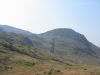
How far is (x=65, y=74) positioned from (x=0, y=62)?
19977 mm

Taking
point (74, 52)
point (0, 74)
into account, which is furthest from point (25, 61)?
point (74, 52)

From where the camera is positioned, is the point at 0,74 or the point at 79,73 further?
the point at 0,74

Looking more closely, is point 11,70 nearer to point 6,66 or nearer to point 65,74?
point 6,66

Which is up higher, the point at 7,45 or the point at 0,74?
the point at 7,45

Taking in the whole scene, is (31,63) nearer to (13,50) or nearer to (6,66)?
(6,66)

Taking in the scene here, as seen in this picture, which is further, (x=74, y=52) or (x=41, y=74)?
(x=74, y=52)

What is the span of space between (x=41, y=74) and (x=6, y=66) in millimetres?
13365

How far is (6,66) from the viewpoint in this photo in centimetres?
5191

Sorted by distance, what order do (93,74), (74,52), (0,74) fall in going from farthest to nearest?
(74,52) → (0,74) → (93,74)

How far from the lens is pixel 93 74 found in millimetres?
37875

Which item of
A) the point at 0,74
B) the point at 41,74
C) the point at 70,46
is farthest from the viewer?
the point at 70,46

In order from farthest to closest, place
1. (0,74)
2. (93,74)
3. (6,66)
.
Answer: (6,66) < (0,74) < (93,74)

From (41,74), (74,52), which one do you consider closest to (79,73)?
(41,74)

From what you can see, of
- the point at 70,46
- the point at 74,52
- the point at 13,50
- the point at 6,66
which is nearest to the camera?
the point at 6,66
